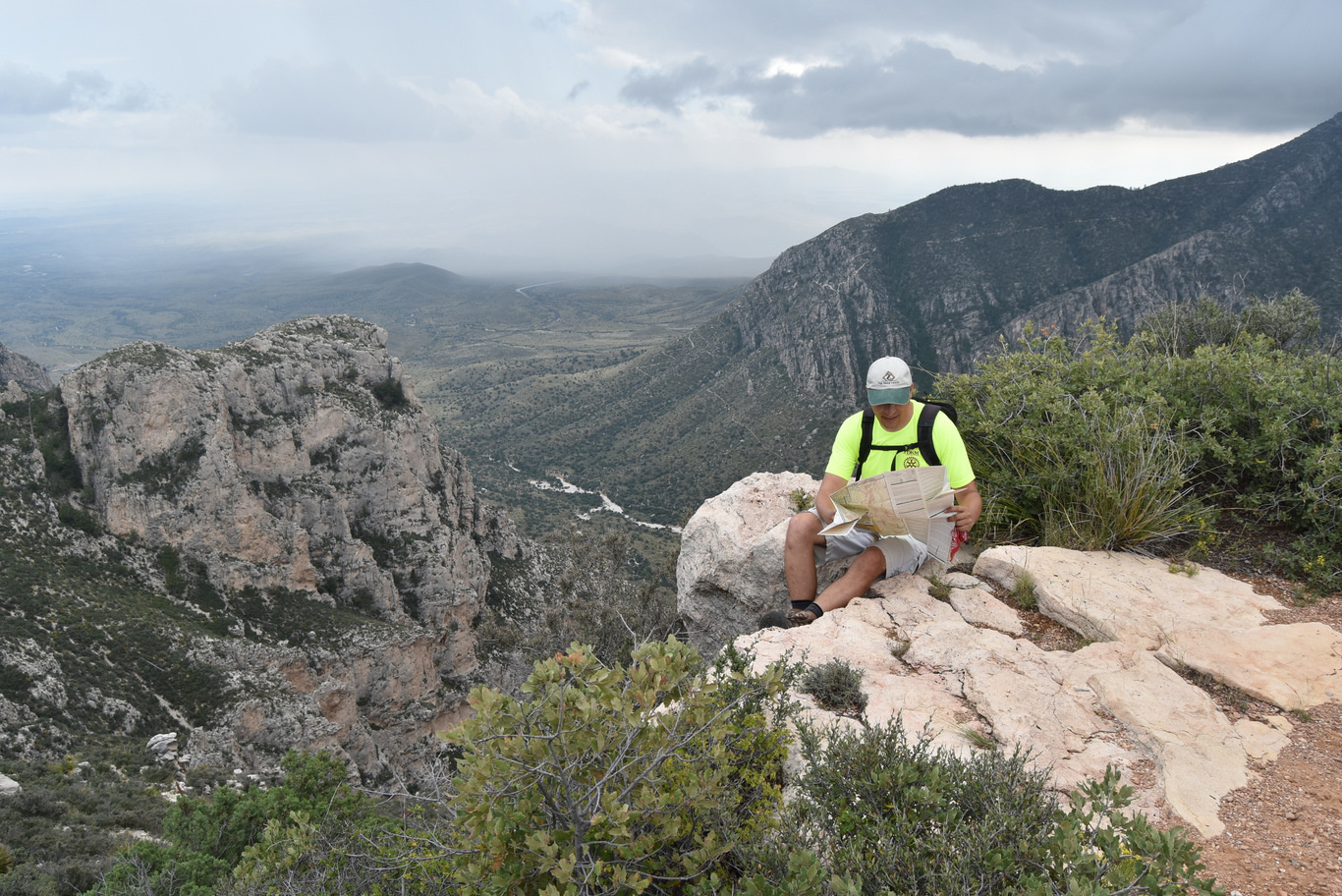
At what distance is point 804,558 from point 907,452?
1335mm

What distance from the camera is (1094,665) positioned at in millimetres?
4207

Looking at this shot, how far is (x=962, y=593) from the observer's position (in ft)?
17.6

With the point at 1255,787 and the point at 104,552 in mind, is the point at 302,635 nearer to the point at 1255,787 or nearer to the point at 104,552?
the point at 104,552

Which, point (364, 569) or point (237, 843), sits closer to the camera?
point (237, 843)

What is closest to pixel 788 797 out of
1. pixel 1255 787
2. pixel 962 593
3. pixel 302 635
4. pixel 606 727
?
pixel 606 727

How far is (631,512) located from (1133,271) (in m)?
62.2

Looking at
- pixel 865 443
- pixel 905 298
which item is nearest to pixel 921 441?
pixel 865 443

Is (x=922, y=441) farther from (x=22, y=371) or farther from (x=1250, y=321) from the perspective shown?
(x=22, y=371)

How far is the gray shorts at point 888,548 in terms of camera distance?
5.72 metres

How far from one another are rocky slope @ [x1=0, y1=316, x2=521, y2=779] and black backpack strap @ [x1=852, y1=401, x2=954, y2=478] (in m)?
19.2

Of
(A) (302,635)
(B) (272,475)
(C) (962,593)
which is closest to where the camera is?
(C) (962,593)

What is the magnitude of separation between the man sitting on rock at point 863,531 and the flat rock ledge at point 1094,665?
0.74ft

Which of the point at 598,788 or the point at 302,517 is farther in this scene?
the point at 302,517

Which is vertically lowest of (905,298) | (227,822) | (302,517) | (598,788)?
(302,517)
